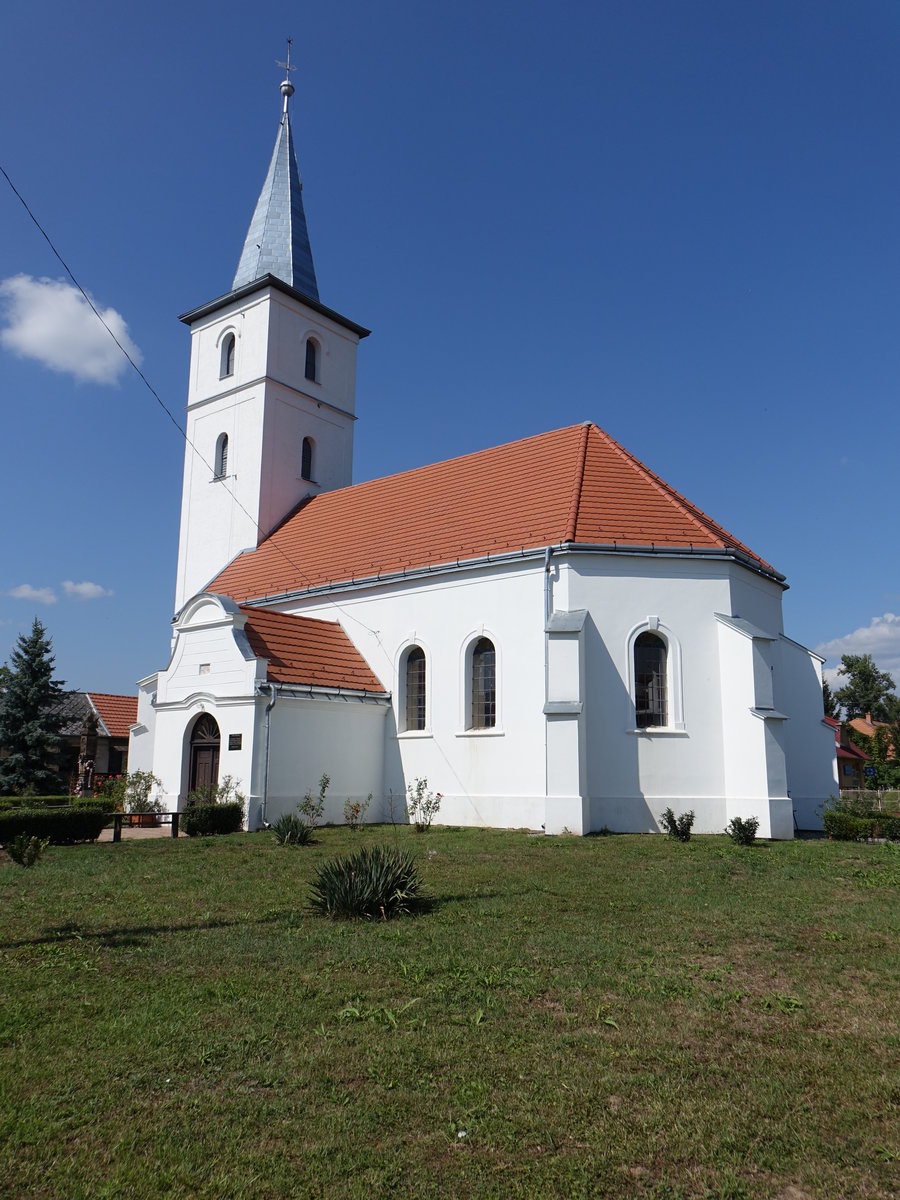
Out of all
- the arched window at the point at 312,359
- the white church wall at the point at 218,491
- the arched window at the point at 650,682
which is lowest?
the arched window at the point at 650,682

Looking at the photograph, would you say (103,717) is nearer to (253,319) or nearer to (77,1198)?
(253,319)

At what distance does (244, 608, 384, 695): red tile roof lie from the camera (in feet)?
70.3

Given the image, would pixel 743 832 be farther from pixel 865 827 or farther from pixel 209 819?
pixel 209 819

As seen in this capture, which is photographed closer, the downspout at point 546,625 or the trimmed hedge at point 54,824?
the trimmed hedge at point 54,824

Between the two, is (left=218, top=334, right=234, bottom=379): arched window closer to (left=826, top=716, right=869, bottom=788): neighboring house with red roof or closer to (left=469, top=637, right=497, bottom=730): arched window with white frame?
(left=469, top=637, right=497, bottom=730): arched window with white frame

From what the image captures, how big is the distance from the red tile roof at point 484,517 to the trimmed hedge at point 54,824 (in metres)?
9.77

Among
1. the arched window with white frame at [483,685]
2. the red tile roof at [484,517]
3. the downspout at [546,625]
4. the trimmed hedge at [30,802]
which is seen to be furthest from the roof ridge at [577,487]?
the trimmed hedge at [30,802]

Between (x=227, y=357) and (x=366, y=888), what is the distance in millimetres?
27889

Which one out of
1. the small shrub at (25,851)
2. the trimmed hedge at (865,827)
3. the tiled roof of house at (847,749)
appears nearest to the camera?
the small shrub at (25,851)

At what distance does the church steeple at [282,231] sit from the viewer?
1314 inches

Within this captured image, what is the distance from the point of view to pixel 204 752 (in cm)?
2192

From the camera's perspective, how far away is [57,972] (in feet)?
23.2

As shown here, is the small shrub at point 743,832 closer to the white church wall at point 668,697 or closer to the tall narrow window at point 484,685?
the white church wall at point 668,697

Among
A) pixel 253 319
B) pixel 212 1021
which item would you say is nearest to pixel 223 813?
pixel 212 1021
